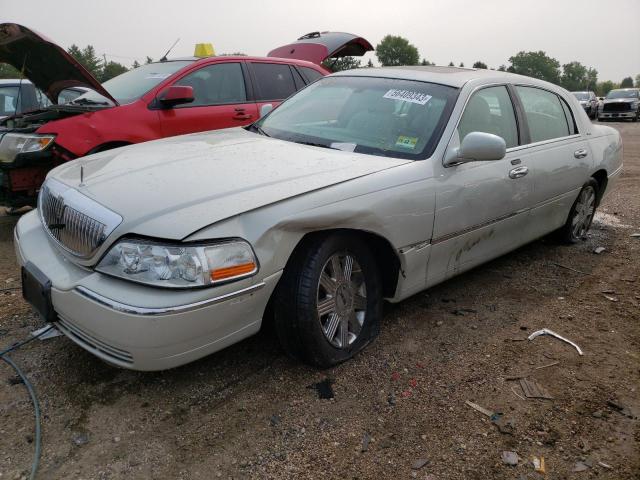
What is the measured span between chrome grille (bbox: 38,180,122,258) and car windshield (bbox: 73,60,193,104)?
2.63 meters

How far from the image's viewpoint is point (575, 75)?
13162 cm

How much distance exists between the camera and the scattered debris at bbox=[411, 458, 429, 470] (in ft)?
7.07

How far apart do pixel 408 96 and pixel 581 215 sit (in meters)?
2.47

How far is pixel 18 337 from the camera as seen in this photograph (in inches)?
121

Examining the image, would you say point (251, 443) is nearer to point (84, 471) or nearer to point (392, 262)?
point (84, 471)

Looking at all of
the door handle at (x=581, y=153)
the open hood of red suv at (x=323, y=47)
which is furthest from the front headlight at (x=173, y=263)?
the open hood of red suv at (x=323, y=47)

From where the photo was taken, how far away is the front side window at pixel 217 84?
5484 mm

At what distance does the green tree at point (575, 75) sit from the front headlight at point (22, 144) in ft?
467

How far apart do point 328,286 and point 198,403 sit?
2.70 ft

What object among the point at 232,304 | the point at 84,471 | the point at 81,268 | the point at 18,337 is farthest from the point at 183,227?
the point at 18,337

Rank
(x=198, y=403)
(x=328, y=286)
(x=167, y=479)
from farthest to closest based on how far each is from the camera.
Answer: (x=328, y=286), (x=198, y=403), (x=167, y=479)

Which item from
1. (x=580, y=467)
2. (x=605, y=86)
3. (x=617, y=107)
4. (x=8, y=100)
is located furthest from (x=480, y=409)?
(x=605, y=86)

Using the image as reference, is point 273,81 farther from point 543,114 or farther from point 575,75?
point 575,75

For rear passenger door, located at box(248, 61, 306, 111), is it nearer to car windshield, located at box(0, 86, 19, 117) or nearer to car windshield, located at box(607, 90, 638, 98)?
car windshield, located at box(0, 86, 19, 117)
